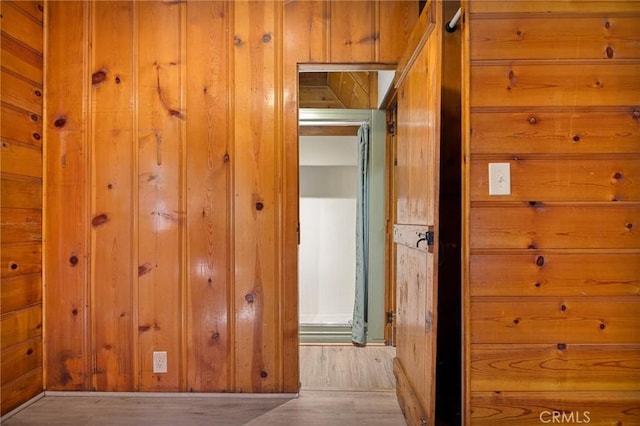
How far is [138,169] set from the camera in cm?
209

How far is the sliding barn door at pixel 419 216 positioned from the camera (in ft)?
4.75

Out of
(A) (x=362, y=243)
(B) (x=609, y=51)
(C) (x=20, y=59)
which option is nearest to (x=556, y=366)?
(B) (x=609, y=51)

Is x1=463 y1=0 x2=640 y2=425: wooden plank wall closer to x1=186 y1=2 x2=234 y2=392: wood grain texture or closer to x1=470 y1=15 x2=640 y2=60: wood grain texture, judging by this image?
x1=470 y1=15 x2=640 y2=60: wood grain texture

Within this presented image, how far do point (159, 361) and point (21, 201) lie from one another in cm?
123

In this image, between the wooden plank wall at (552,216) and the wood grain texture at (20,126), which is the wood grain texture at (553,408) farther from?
the wood grain texture at (20,126)

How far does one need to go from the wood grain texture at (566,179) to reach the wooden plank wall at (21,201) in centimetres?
242

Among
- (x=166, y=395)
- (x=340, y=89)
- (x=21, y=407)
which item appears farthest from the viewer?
(x=340, y=89)

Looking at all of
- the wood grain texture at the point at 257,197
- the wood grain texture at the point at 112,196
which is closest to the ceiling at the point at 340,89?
the wood grain texture at the point at 257,197

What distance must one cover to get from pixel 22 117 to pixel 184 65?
0.96 m

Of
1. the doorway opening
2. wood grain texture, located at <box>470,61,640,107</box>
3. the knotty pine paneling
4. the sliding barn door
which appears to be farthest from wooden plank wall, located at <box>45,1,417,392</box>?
the knotty pine paneling

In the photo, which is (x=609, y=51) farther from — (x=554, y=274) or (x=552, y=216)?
(x=554, y=274)

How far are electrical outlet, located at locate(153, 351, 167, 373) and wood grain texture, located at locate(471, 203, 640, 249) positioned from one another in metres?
1.89

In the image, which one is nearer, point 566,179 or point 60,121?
point 566,179

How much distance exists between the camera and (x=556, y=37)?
143cm
